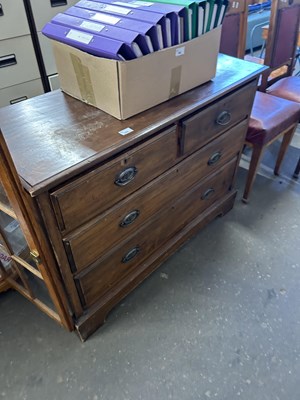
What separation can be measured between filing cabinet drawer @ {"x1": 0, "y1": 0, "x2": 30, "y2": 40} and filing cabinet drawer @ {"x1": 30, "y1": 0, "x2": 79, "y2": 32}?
0.19ft

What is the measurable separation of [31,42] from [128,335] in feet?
4.94

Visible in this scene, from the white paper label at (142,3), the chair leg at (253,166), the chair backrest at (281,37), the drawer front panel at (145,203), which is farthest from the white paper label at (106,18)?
the chair backrest at (281,37)

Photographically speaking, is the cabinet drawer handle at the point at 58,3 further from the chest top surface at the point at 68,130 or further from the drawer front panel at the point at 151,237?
the drawer front panel at the point at 151,237

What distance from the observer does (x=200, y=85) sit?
1.14m

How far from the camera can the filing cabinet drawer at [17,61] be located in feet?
5.18

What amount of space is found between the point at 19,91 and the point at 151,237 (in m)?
1.13

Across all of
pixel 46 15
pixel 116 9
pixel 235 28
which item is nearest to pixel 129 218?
pixel 116 9

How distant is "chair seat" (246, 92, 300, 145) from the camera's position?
5.13 ft

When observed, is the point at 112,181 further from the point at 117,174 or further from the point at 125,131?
the point at 125,131

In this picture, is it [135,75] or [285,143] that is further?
[285,143]

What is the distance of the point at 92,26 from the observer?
926 mm

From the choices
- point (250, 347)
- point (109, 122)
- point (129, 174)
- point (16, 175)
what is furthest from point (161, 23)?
point (250, 347)

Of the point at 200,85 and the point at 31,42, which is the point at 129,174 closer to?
the point at 200,85

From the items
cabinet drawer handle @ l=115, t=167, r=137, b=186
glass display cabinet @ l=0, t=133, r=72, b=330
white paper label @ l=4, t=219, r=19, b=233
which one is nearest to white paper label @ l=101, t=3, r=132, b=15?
cabinet drawer handle @ l=115, t=167, r=137, b=186
